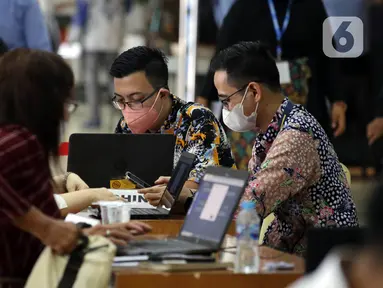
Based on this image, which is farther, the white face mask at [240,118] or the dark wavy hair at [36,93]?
the white face mask at [240,118]

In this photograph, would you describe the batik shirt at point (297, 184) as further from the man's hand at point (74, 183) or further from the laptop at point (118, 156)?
the man's hand at point (74, 183)

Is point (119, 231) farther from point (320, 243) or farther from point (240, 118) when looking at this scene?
point (240, 118)

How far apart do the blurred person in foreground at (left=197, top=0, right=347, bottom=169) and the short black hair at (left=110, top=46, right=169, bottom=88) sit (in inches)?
40.6

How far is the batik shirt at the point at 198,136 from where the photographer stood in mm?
4133

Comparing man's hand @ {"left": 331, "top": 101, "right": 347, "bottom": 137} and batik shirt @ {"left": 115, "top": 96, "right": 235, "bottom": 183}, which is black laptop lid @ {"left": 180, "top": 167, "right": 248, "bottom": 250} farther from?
man's hand @ {"left": 331, "top": 101, "right": 347, "bottom": 137}

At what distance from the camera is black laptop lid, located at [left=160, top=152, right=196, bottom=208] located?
11.9ft

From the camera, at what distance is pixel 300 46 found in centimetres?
549

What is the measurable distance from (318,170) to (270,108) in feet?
1.07

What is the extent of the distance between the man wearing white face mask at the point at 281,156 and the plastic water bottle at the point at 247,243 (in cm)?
64

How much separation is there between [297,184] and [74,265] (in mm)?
1127

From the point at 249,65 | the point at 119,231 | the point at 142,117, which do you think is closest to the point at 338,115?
the point at 142,117

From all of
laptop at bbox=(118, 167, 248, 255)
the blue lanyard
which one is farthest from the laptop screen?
the blue lanyard

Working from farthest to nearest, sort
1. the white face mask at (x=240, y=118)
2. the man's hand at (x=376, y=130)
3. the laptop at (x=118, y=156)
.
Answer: the man's hand at (x=376, y=130)
the laptop at (x=118, y=156)
the white face mask at (x=240, y=118)

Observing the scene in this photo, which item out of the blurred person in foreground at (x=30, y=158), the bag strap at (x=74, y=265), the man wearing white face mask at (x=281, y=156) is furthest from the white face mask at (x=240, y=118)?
the bag strap at (x=74, y=265)
